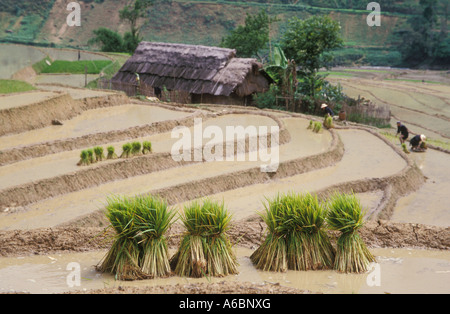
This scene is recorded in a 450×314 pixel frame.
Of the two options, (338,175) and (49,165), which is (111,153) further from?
(338,175)

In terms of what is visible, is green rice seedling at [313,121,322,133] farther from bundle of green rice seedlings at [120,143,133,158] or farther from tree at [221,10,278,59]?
tree at [221,10,278,59]

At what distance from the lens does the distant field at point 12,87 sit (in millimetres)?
18808

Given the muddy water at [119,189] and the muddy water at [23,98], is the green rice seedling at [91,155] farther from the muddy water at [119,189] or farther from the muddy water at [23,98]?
the muddy water at [23,98]

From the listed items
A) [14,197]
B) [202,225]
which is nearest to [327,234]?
[202,225]

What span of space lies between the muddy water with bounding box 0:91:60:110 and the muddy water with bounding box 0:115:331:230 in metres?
4.69

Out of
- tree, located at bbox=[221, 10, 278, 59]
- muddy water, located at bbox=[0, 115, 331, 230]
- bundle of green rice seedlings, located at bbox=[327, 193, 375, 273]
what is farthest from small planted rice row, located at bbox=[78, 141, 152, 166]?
tree, located at bbox=[221, 10, 278, 59]

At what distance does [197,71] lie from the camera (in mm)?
25891

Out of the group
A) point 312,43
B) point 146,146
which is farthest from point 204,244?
point 312,43

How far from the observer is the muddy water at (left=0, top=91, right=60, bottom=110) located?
1627 centimetres

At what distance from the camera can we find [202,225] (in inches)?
281

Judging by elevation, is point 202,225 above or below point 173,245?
above

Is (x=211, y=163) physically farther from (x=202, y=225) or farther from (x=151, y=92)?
(x=151, y=92)

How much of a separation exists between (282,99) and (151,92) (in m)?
5.25

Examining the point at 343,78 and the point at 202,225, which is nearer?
the point at 202,225
